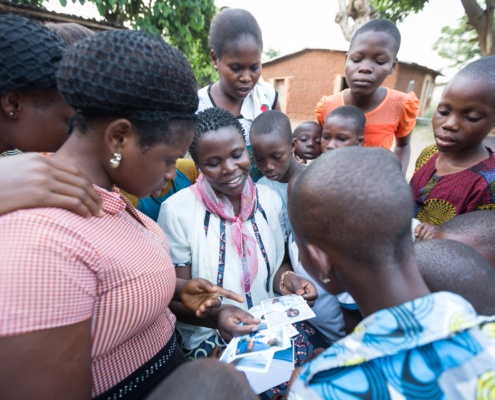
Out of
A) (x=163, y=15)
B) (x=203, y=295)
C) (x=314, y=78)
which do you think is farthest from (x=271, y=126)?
(x=314, y=78)

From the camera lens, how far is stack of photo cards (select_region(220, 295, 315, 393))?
1.40 m

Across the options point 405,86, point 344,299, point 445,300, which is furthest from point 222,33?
point 405,86

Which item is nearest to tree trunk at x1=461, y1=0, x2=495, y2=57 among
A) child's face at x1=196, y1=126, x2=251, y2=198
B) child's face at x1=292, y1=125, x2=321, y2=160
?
child's face at x1=292, y1=125, x2=321, y2=160

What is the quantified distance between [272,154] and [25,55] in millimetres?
1796

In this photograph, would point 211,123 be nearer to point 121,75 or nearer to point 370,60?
point 121,75

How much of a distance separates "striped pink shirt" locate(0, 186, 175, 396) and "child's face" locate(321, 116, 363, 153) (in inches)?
77.5

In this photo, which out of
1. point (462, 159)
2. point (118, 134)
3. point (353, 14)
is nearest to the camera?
point (118, 134)

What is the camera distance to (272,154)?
2641mm

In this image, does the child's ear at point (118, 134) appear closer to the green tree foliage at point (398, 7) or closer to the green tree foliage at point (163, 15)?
the green tree foliage at point (163, 15)

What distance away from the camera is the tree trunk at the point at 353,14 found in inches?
316

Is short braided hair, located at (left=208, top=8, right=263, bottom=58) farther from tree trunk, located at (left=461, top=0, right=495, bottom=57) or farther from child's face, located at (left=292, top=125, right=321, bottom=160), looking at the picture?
tree trunk, located at (left=461, top=0, right=495, bottom=57)

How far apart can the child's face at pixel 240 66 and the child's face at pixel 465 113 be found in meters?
1.50

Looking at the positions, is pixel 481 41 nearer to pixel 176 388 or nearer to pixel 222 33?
pixel 222 33

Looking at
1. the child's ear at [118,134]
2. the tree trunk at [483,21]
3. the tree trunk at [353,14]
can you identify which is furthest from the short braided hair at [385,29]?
the tree trunk at [353,14]
